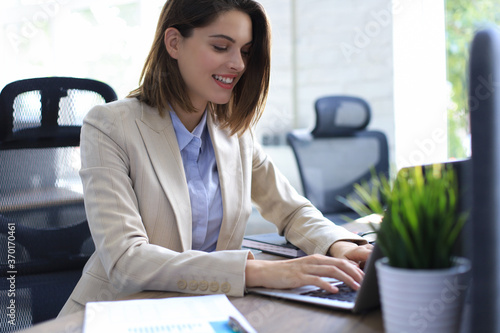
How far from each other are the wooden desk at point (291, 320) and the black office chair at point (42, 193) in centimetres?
55

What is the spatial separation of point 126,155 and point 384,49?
8.21ft

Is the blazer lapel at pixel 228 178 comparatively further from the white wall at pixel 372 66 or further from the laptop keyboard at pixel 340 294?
the white wall at pixel 372 66

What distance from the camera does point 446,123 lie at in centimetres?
313

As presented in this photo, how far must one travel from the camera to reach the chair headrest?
2.67m

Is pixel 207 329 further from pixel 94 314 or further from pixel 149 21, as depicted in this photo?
pixel 149 21

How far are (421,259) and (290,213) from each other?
79 centimetres

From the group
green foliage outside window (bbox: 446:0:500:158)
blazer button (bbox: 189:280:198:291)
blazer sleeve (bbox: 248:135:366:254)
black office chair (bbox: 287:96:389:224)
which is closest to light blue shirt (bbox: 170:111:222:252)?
blazer sleeve (bbox: 248:135:366:254)

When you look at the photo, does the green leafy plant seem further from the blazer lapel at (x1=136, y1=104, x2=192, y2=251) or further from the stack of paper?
the blazer lapel at (x1=136, y1=104, x2=192, y2=251)

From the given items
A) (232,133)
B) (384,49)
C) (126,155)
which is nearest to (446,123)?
(384,49)

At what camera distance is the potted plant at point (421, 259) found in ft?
1.73

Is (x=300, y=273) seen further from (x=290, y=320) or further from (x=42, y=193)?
(x=42, y=193)

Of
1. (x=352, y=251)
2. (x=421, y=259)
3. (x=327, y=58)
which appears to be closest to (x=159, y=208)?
(x=352, y=251)

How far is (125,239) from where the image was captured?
97 centimetres

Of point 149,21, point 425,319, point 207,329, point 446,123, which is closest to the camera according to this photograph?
point 425,319
